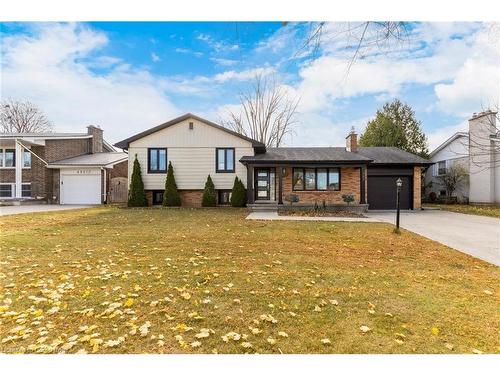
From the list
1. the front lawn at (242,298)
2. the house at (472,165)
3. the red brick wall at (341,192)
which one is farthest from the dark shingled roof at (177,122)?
the house at (472,165)

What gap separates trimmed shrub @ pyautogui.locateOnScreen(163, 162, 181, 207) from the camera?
15.8 meters

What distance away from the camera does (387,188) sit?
1592 cm

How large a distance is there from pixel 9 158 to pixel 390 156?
2560cm

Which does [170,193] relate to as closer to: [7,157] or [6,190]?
[6,190]

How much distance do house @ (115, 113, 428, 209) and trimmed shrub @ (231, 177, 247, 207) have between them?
1.76 feet

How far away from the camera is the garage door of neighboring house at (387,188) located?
51.9 ft

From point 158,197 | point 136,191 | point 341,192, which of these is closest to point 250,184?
point 341,192

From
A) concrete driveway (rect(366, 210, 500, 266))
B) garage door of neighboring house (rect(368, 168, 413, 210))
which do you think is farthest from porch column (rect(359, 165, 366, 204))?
concrete driveway (rect(366, 210, 500, 266))

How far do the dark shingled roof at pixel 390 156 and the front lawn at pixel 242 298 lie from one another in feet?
35.2

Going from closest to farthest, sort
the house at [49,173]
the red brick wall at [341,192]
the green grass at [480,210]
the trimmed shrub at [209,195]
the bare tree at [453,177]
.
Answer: the green grass at [480,210]
the red brick wall at [341,192]
the trimmed shrub at [209,195]
the house at [49,173]
the bare tree at [453,177]

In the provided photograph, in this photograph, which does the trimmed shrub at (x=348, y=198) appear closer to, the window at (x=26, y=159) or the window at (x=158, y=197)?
the window at (x=158, y=197)

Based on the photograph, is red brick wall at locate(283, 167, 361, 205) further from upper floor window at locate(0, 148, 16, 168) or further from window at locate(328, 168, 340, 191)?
upper floor window at locate(0, 148, 16, 168)

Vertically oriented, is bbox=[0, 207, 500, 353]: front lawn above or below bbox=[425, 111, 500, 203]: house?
below
